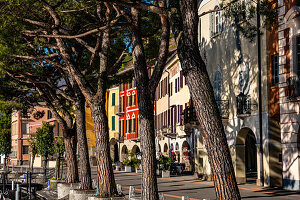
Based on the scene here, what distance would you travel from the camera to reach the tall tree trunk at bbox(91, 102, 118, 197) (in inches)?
659

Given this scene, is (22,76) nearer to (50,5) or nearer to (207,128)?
(50,5)

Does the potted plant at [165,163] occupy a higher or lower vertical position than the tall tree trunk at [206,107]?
lower

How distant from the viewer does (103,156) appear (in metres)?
16.9

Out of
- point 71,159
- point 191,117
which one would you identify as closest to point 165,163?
point 191,117

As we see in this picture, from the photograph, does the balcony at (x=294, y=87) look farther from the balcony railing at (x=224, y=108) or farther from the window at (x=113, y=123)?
the window at (x=113, y=123)

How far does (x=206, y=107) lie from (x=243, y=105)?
18.9 metres

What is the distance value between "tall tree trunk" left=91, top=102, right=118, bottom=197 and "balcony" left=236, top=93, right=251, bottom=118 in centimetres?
1205

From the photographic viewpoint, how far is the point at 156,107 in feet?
190

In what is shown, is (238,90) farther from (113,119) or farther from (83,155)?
(113,119)

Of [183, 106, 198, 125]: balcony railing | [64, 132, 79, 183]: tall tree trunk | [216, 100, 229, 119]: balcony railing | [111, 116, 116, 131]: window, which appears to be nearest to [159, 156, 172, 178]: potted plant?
[183, 106, 198, 125]: balcony railing

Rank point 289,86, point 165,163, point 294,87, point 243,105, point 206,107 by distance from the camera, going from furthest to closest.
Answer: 1. point 165,163
2. point 243,105
3. point 289,86
4. point 294,87
5. point 206,107

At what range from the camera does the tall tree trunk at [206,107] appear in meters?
9.13

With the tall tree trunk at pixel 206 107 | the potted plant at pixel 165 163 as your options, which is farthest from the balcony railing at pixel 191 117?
the tall tree trunk at pixel 206 107

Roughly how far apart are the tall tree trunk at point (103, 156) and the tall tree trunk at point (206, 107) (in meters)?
7.40
